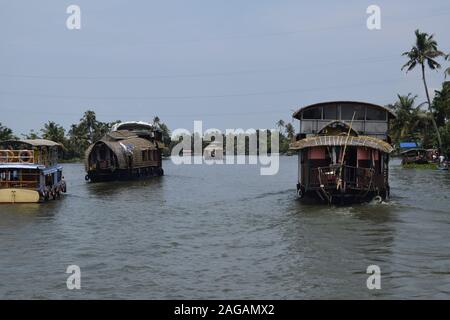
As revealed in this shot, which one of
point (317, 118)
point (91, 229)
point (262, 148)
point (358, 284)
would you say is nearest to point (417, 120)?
point (317, 118)

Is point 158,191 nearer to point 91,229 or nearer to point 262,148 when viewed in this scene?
point 91,229

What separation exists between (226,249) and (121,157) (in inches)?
1192

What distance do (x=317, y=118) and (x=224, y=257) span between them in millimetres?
15077

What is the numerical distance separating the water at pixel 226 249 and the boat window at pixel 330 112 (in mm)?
4560

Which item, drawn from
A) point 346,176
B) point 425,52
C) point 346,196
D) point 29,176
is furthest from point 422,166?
point 29,176

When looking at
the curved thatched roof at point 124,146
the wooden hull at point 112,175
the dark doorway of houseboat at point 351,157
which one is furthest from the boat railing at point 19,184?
the wooden hull at point 112,175

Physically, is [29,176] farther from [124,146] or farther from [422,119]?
[422,119]

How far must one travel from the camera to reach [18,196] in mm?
30281

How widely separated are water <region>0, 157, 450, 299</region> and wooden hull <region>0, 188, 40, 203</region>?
849 mm

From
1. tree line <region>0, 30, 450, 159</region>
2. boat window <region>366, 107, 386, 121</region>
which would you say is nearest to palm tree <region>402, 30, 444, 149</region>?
tree line <region>0, 30, 450, 159</region>

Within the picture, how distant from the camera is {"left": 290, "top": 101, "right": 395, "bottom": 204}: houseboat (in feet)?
88.1

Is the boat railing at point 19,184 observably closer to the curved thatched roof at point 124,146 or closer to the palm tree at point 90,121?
the curved thatched roof at point 124,146

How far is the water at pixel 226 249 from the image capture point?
14.1 m
